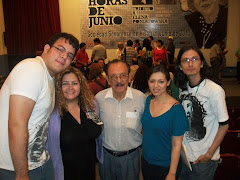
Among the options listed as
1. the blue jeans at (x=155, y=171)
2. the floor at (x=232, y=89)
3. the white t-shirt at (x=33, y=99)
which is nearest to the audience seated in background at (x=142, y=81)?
the blue jeans at (x=155, y=171)

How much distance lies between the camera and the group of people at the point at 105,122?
1.40 m

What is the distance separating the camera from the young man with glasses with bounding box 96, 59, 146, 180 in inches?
85.0

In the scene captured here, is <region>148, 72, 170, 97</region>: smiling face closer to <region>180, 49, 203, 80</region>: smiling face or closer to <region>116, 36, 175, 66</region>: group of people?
<region>180, 49, 203, 80</region>: smiling face

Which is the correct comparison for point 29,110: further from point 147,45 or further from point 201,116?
point 147,45

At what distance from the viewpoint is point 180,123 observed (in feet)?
5.69

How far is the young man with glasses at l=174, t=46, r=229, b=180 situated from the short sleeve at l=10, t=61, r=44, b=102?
117cm

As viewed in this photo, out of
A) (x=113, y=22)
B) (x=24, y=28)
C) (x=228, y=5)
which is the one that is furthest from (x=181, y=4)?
(x=24, y=28)

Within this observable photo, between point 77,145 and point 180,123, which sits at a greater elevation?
point 180,123

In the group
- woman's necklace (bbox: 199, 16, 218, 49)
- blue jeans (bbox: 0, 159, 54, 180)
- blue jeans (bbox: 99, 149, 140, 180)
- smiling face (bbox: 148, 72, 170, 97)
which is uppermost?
woman's necklace (bbox: 199, 16, 218, 49)

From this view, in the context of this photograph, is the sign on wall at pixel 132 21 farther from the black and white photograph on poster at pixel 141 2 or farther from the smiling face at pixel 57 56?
the smiling face at pixel 57 56

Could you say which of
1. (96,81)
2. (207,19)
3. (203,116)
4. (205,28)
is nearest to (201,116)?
(203,116)

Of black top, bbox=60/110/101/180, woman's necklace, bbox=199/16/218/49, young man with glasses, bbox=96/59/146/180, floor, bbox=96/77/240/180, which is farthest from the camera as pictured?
woman's necklace, bbox=199/16/218/49

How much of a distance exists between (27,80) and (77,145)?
89 centimetres

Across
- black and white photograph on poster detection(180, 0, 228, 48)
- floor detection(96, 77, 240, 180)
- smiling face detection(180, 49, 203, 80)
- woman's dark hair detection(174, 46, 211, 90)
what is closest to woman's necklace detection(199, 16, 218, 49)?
black and white photograph on poster detection(180, 0, 228, 48)
